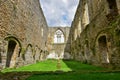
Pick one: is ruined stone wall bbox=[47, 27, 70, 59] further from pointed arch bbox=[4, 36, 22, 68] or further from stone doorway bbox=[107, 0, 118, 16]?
stone doorway bbox=[107, 0, 118, 16]

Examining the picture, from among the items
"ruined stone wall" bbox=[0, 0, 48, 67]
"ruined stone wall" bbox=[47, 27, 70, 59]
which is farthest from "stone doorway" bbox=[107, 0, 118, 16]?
"ruined stone wall" bbox=[47, 27, 70, 59]

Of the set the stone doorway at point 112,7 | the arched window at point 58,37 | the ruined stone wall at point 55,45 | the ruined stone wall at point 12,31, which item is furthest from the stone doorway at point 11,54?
the arched window at point 58,37

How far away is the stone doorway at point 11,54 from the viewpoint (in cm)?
882

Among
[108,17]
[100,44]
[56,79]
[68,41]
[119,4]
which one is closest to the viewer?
[56,79]

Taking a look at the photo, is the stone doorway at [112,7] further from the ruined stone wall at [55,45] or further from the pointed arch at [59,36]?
the pointed arch at [59,36]

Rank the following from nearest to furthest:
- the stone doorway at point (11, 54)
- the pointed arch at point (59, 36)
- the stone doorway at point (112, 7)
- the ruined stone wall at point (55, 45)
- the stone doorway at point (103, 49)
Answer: the stone doorway at point (112, 7) < the stone doorway at point (11, 54) < the stone doorway at point (103, 49) < the ruined stone wall at point (55, 45) < the pointed arch at point (59, 36)

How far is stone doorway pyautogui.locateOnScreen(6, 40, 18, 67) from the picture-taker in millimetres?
8824

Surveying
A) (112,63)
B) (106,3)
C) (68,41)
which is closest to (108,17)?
(106,3)

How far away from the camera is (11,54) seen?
29.6ft

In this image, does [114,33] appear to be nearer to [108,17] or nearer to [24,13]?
[108,17]

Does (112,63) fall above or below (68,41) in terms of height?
below

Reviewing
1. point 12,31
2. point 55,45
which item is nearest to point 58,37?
point 55,45

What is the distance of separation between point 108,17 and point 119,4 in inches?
43.8

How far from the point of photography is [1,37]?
6.99m
